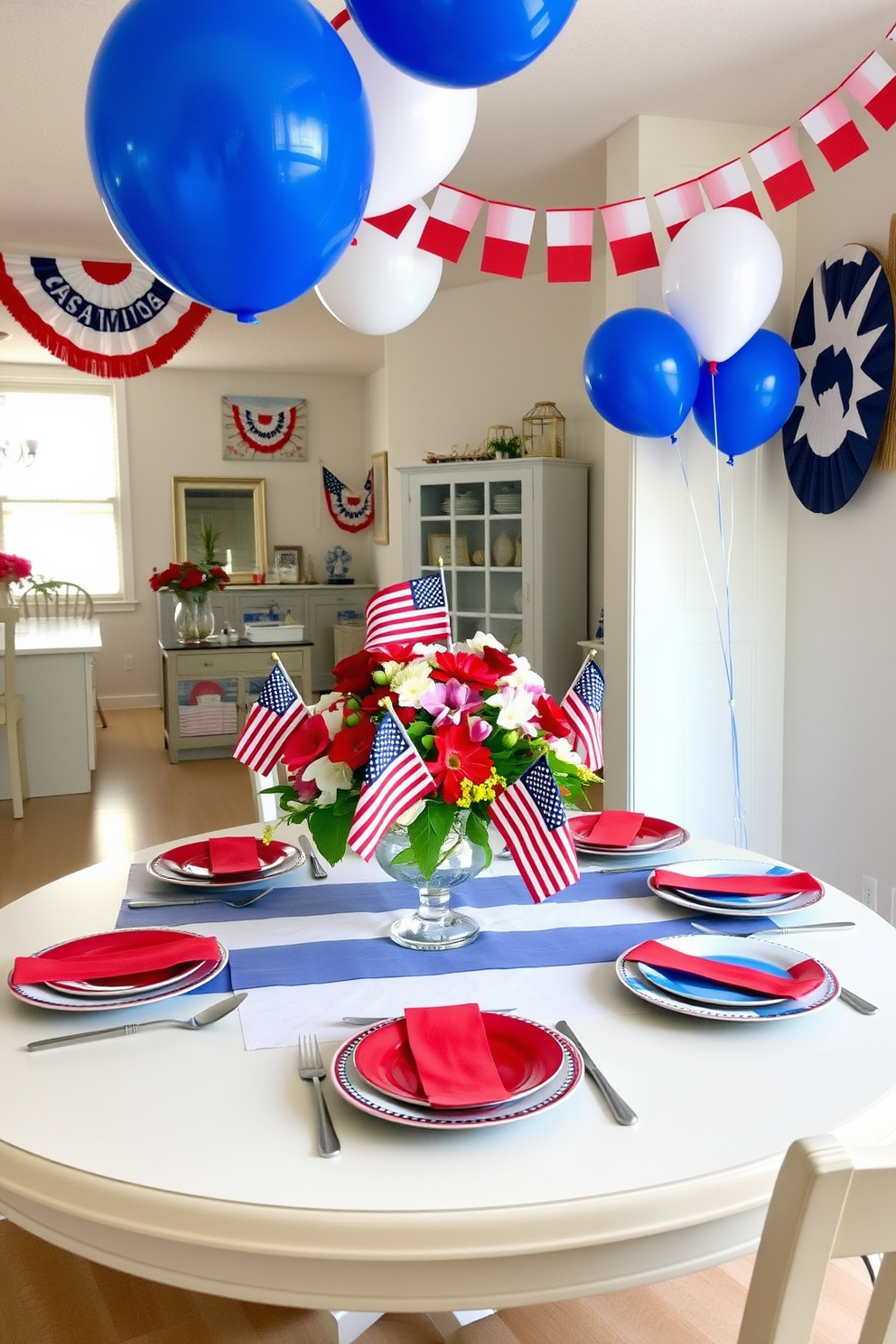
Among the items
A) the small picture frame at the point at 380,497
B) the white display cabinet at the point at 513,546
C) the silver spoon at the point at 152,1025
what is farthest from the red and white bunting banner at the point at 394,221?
the small picture frame at the point at 380,497

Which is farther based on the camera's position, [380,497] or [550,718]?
[380,497]

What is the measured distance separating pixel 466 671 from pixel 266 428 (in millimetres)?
7555

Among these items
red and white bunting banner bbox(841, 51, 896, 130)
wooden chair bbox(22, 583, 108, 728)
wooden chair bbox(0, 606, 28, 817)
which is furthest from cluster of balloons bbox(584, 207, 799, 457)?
wooden chair bbox(22, 583, 108, 728)

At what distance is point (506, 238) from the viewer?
272 cm

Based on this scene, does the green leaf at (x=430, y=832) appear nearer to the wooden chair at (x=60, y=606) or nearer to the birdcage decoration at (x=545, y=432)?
the birdcage decoration at (x=545, y=432)

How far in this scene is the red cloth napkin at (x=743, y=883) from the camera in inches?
57.6

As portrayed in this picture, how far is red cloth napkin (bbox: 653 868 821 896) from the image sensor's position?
1464mm

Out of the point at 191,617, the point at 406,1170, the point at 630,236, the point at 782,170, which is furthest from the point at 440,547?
the point at 406,1170

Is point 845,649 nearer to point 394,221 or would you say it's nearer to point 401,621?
point 394,221

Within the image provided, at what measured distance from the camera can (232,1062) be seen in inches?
41.2

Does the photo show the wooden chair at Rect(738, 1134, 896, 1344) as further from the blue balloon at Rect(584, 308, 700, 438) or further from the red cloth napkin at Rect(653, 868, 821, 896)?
the blue balloon at Rect(584, 308, 700, 438)

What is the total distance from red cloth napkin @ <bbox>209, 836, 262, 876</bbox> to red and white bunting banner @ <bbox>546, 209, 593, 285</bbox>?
1.70 metres

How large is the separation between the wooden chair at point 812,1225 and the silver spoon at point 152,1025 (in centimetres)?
64

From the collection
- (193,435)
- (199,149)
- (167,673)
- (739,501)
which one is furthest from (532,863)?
(193,435)
